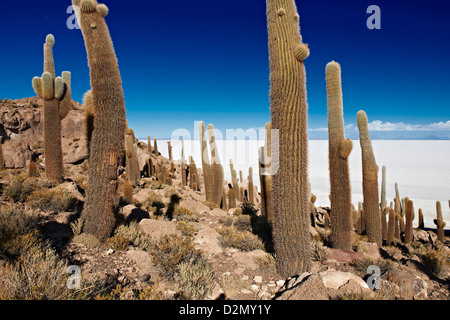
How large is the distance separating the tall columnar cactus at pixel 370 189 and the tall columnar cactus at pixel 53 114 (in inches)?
511

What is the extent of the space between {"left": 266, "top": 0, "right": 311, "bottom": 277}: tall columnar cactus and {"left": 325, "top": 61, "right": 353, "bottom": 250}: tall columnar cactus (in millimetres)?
3100

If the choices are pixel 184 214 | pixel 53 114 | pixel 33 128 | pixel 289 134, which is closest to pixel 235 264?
pixel 289 134

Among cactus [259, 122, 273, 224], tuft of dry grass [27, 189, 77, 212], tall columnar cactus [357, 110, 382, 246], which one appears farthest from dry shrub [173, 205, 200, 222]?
tall columnar cactus [357, 110, 382, 246]

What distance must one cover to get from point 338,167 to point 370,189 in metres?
2.73

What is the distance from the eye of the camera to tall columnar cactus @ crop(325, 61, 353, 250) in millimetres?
7891

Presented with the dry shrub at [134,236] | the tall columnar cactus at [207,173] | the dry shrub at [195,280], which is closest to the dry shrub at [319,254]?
the dry shrub at [195,280]

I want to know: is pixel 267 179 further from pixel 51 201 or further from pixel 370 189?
pixel 51 201

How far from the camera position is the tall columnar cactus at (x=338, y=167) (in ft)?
25.9

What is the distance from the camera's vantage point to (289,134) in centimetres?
520

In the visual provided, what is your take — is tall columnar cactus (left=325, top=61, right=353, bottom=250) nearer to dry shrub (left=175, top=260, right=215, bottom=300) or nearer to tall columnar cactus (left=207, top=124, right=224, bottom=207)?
dry shrub (left=175, top=260, right=215, bottom=300)

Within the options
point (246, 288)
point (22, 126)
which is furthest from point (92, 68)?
point (22, 126)

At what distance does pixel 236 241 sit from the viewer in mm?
7266
